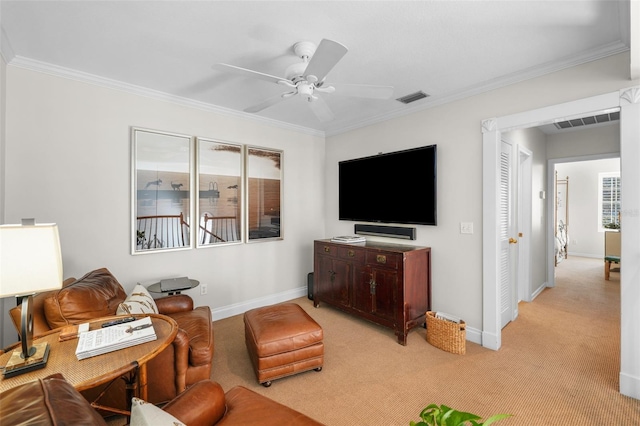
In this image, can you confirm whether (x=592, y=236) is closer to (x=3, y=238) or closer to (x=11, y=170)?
(x=3, y=238)

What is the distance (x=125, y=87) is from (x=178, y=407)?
9.70ft

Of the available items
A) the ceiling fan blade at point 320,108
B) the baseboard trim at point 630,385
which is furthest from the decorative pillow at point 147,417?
the baseboard trim at point 630,385

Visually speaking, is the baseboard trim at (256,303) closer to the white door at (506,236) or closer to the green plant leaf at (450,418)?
the white door at (506,236)

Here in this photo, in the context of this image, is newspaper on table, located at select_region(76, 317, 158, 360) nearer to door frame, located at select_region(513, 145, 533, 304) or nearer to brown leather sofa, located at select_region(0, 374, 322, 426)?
brown leather sofa, located at select_region(0, 374, 322, 426)

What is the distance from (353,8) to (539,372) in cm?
314

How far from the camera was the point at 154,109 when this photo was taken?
3.06m

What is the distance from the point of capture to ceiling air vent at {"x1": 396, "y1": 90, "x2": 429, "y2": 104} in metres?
3.08

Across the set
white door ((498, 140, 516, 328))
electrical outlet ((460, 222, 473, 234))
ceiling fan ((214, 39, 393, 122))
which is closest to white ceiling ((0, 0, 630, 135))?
ceiling fan ((214, 39, 393, 122))

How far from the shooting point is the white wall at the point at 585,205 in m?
7.09

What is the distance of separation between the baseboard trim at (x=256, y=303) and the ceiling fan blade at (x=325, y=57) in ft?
9.48

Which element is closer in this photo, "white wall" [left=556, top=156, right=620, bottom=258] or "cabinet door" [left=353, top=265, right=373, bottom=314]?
"cabinet door" [left=353, top=265, right=373, bottom=314]

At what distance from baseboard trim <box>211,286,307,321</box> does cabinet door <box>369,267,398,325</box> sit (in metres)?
1.46

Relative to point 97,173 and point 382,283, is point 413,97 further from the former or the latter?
point 97,173

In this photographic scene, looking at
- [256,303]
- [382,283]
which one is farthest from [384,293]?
[256,303]
